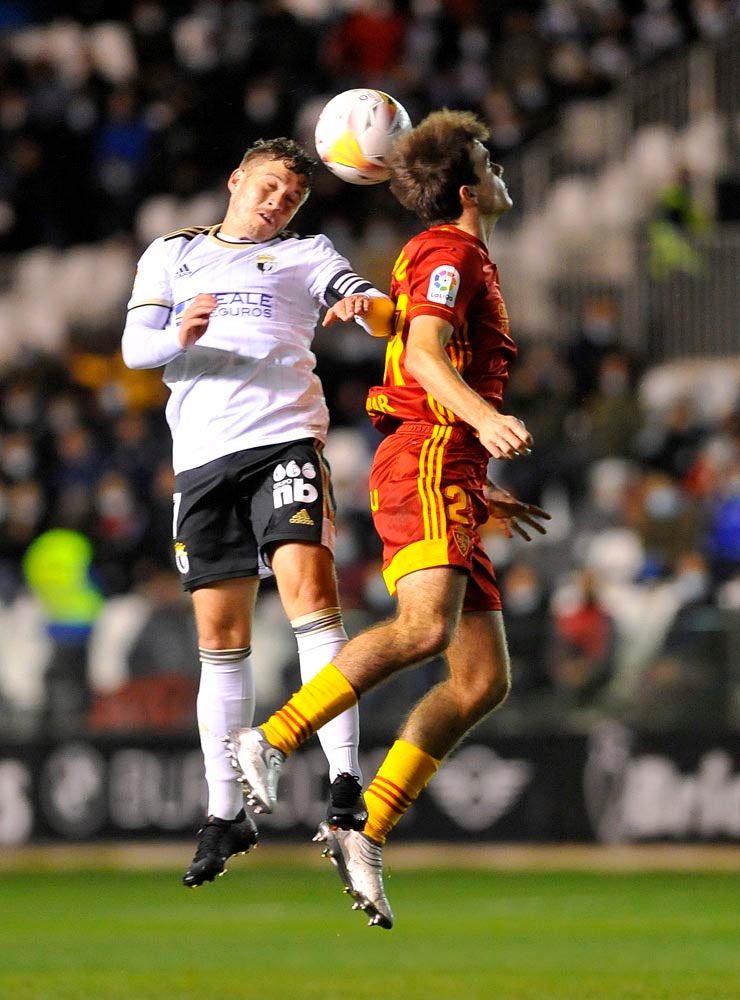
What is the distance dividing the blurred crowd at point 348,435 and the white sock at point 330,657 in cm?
779

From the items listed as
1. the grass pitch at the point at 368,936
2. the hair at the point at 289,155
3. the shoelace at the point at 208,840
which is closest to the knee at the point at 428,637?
the shoelace at the point at 208,840

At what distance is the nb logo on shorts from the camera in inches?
242

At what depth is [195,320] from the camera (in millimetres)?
5848

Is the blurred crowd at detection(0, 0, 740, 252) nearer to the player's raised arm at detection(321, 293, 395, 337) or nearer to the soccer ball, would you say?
the soccer ball

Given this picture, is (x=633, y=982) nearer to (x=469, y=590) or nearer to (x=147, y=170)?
(x=469, y=590)

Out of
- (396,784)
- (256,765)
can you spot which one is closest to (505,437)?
(256,765)

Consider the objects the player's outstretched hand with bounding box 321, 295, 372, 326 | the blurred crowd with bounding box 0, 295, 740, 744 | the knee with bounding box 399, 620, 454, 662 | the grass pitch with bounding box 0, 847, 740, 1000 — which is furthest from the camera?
the blurred crowd with bounding box 0, 295, 740, 744

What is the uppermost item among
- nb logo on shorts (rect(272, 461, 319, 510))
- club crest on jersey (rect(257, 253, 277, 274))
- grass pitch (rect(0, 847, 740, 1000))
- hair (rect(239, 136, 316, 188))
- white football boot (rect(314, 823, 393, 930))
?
hair (rect(239, 136, 316, 188))

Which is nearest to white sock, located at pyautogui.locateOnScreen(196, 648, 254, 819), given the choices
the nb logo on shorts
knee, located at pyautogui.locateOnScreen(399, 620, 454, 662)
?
the nb logo on shorts

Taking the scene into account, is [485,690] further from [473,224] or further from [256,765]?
[473,224]

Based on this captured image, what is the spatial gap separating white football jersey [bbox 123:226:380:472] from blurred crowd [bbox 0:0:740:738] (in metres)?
7.94

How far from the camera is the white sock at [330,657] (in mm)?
6234

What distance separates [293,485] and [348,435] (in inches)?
390

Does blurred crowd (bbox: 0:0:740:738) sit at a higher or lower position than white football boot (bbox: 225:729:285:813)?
higher
